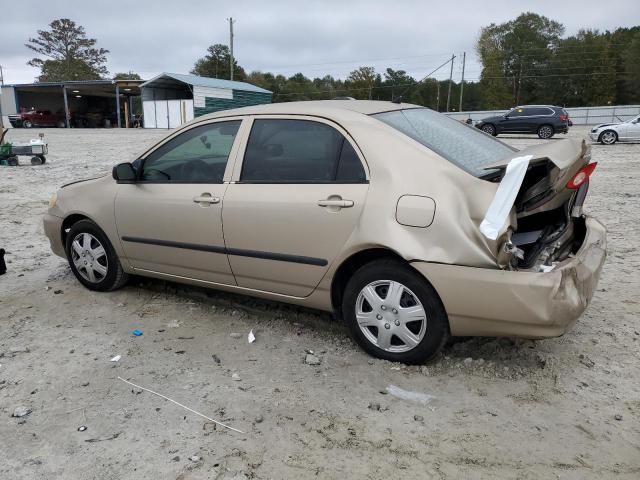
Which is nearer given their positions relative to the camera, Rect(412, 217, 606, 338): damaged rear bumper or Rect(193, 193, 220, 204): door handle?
Rect(412, 217, 606, 338): damaged rear bumper

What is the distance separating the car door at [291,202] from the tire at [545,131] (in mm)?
24405

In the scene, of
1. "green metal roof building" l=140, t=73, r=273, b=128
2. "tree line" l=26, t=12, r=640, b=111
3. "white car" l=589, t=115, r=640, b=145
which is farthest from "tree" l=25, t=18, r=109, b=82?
"white car" l=589, t=115, r=640, b=145

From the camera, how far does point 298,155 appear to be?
11.9 feet

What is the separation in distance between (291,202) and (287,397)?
4.02 ft

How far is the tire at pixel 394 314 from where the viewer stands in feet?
10.3

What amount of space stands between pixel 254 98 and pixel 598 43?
52622mm

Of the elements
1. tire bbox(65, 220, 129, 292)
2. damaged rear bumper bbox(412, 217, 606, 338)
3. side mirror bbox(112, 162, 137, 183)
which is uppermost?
side mirror bbox(112, 162, 137, 183)

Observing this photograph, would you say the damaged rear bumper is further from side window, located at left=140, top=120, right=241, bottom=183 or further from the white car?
the white car

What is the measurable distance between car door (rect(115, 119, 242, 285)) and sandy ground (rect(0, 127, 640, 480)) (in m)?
0.46

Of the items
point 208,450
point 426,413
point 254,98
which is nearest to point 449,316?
point 426,413

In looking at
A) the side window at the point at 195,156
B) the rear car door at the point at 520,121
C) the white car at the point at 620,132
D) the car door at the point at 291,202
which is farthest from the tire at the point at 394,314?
the rear car door at the point at 520,121

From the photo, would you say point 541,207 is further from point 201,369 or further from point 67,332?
point 67,332

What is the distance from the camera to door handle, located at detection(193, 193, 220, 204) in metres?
3.84

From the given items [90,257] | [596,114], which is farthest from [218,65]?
[90,257]
